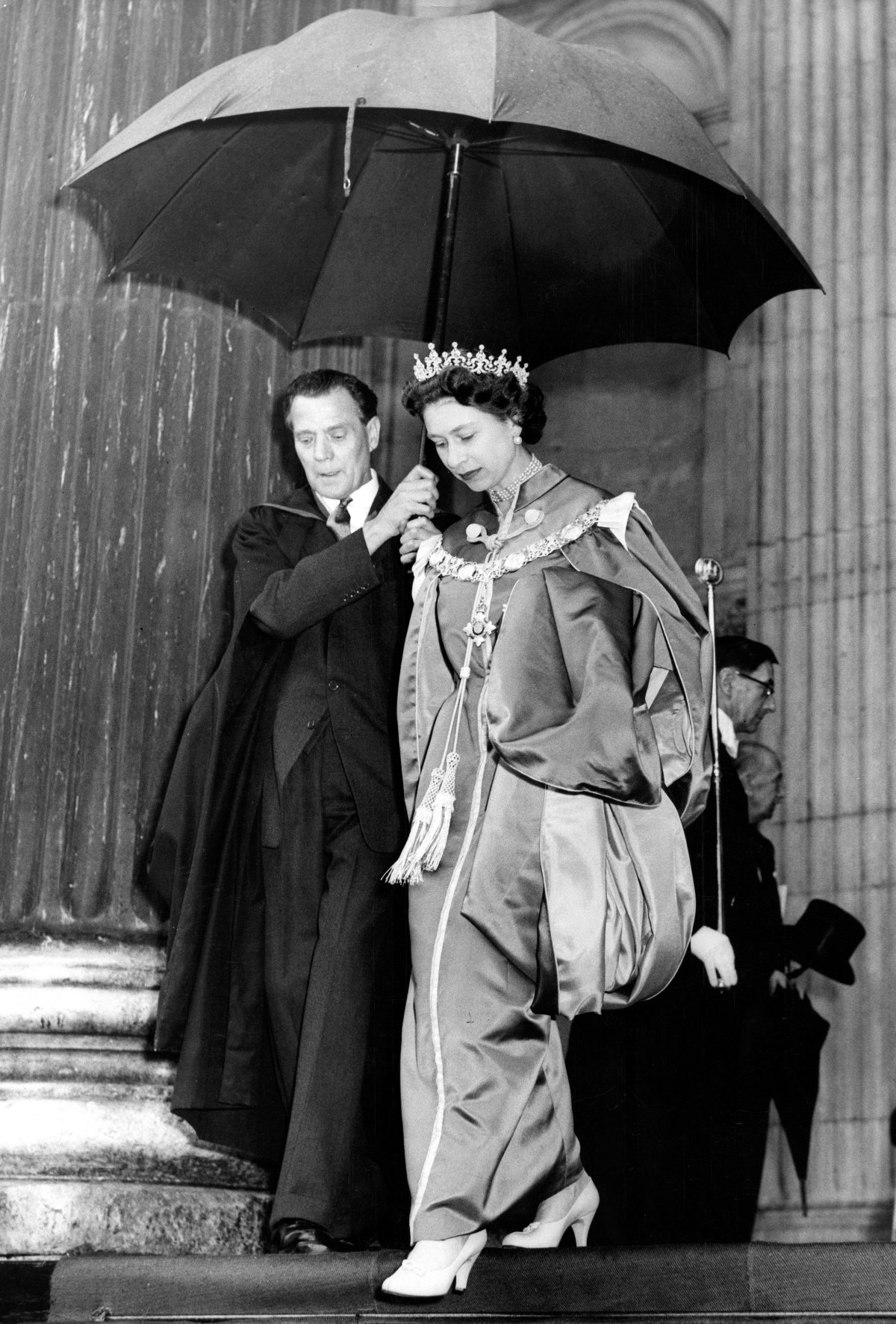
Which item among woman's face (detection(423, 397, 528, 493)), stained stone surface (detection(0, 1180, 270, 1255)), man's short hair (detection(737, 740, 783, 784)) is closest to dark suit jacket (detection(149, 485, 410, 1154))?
stained stone surface (detection(0, 1180, 270, 1255))

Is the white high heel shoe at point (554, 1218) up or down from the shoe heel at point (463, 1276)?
up

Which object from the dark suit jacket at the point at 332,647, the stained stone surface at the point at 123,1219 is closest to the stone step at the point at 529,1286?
Result: the stained stone surface at the point at 123,1219

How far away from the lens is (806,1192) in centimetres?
570

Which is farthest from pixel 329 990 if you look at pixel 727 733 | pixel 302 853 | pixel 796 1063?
pixel 796 1063

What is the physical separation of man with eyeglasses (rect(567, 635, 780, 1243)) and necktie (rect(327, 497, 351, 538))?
124cm

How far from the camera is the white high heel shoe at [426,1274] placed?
3170mm

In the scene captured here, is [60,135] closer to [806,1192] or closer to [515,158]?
[515,158]

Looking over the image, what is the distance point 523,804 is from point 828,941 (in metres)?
1.97

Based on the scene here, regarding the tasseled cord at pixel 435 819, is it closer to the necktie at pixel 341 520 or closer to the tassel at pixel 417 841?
the tassel at pixel 417 841

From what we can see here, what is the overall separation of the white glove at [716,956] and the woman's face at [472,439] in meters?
1.13

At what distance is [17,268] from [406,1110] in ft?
7.91

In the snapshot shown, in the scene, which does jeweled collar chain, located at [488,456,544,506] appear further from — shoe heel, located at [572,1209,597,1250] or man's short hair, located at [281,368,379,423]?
shoe heel, located at [572,1209,597,1250]

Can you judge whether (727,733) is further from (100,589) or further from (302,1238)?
(302,1238)

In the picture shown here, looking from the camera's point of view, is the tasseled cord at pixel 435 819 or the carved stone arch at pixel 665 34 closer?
the tasseled cord at pixel 435 819
